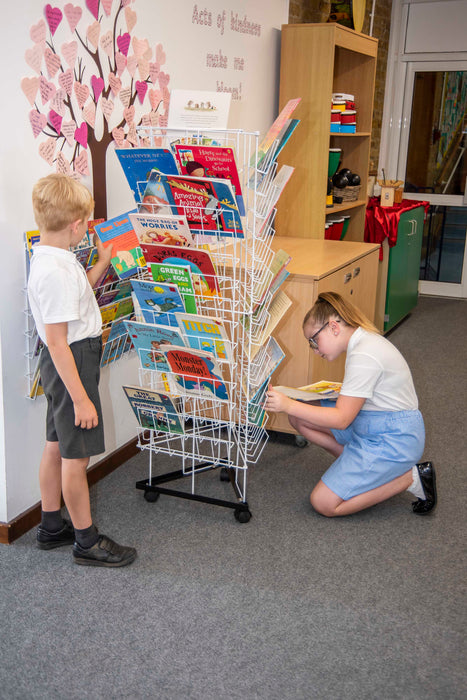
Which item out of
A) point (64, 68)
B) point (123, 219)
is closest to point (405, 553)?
point (123, 219)

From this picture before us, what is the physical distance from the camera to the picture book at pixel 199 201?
1916mm

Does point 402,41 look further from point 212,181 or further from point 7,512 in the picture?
point 7,512

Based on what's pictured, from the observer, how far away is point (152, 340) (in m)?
2.12

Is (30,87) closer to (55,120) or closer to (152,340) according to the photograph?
(55,120)

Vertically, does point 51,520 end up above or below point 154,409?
below

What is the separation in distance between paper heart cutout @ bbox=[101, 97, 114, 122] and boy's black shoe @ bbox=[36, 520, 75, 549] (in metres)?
1.41

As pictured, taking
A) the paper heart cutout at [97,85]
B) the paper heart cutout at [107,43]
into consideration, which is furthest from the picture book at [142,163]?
the paper heart cutout at [107,43]

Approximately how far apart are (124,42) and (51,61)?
1.41 feet

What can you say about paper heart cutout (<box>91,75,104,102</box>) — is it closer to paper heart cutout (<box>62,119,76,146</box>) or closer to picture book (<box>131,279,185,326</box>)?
paper heart cutout (<box>62,119,76,146</box>)

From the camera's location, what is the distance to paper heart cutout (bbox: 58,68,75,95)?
2.10 m

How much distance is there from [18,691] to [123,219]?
1411 millimetres

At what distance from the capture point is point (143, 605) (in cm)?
189

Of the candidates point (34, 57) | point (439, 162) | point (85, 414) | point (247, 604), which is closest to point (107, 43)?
point (34, 57)

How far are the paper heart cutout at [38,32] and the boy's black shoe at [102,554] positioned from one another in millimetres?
1506
